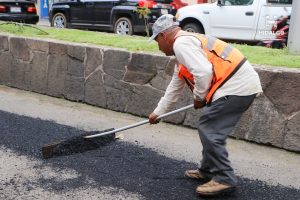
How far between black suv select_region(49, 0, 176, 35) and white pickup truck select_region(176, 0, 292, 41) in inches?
52.3

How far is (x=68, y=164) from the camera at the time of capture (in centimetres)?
457

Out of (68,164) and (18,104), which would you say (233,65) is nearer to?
(68,164)

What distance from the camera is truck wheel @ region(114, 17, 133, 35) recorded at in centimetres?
1423

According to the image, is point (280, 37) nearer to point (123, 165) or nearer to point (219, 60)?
point (123, 165)

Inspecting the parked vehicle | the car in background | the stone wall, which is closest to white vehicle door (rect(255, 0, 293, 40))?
the parked vehicle

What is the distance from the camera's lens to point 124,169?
4441 mm

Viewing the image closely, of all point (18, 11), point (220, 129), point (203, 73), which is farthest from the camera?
point (18, 11)

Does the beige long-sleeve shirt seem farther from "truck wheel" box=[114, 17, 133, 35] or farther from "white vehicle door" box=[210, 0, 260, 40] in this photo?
"truck wheel" box=[114, 17, 133, 35]

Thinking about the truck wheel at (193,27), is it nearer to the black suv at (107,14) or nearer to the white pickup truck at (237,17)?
the white pickup truck at (237,17)

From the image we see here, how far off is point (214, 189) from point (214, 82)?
2.88 ft

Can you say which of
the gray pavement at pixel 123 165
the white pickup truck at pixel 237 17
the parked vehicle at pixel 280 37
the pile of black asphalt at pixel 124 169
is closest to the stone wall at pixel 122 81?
the gray pavement at pixel 123 165

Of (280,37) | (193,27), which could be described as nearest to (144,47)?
(280,37)

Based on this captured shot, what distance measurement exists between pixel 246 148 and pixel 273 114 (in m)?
0.48

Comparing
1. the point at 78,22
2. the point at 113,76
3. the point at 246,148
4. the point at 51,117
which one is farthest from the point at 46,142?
the point at 78,22
